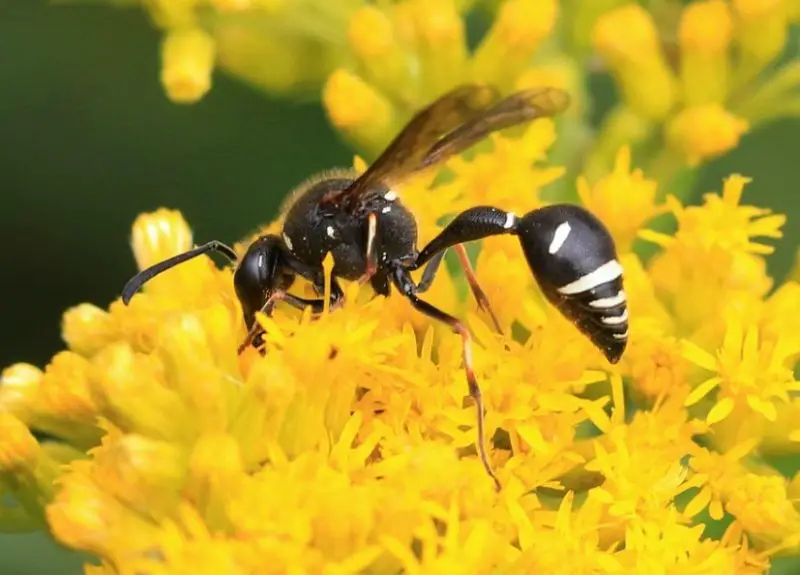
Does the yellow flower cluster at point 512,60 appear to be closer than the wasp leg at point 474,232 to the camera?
No

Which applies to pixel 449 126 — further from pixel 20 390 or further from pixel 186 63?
pixel 20 390

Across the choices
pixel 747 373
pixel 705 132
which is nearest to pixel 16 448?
pixel 747 373

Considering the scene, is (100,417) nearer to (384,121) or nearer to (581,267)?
(581,267)

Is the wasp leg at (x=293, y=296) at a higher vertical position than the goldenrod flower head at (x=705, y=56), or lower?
lower

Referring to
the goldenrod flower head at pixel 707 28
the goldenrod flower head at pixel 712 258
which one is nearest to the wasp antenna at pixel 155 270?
the goldenrod flower head at pixel 712 258

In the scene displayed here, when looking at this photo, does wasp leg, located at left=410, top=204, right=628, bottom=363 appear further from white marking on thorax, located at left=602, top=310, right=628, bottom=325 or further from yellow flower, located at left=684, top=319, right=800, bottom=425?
yellow flower, located at left=684, top=319, right=800, bottom=425

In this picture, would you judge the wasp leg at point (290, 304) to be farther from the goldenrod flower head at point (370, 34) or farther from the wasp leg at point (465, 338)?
the goldenrod flower head at point (370, 34)

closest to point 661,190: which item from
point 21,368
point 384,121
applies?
point 384,121
